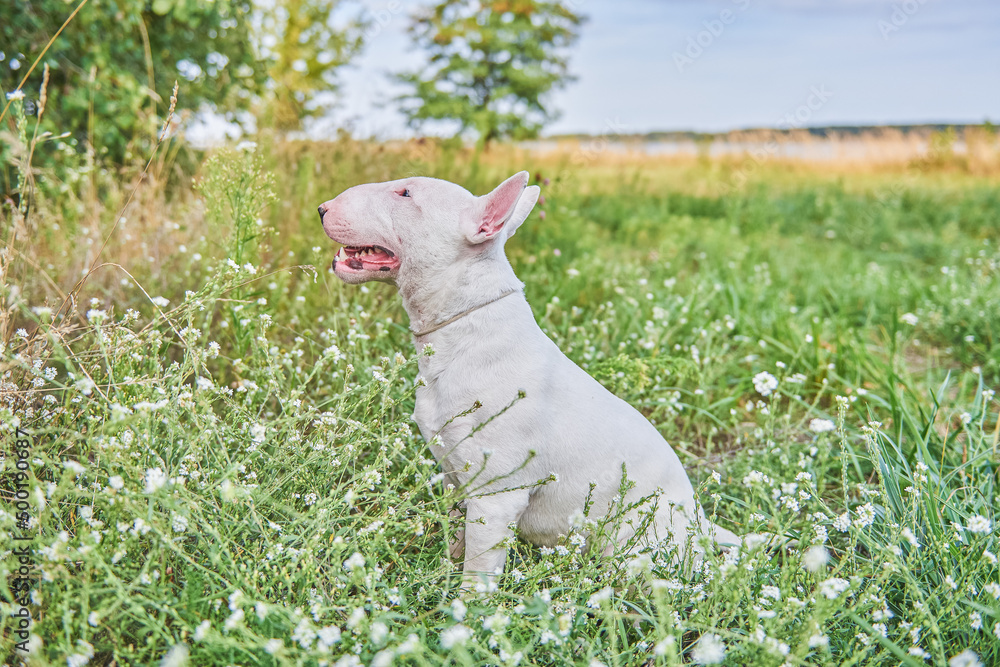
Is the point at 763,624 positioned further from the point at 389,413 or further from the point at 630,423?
the point at 389,413

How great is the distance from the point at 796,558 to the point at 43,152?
239 inches

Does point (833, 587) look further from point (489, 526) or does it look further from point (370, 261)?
point (370, 261)

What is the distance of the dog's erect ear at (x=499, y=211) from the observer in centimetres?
225

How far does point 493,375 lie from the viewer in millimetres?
2305

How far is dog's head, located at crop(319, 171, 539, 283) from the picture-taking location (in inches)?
92.8

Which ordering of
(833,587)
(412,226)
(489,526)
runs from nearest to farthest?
(833,587) < (489,526) < (412,226)

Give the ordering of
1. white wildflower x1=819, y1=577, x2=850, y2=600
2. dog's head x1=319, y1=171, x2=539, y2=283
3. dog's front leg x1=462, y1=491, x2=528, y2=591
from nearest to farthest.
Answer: white wildflower x1=819, y1=577, x2=850, y2=600, dog's front leg x1=462, y1=491, x2=528, y2=591, dog's head x1=319, y1=171, x2=539, y2=283

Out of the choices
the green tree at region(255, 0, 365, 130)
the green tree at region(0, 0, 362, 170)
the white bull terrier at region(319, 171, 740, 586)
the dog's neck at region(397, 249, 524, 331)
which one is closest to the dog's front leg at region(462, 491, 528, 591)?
the white bull terrier at region(319, 171, 740, 586)

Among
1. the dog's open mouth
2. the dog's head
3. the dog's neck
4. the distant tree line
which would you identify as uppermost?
the distant tree line

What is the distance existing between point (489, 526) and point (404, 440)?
2.10ft

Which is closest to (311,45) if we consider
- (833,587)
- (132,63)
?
(132,63)

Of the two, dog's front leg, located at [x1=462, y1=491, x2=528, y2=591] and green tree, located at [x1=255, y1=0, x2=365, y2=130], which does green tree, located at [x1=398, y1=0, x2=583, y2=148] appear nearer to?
green tree, located at [x1=255, y1=0, x2=365, y2=130]

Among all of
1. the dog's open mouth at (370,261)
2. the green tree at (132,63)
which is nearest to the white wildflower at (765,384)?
the dog's open mouth at (370,261)

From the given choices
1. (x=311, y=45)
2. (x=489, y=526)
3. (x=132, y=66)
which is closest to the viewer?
(x=489, y=526)
